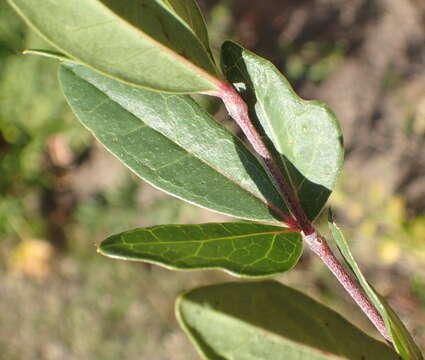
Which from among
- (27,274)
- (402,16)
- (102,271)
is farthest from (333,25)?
(27,274)

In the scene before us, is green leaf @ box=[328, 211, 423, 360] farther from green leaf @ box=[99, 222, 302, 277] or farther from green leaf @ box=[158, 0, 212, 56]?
green leaf @ box=[158, 0, 212, 56]

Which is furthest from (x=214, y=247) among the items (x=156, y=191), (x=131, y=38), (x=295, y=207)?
(x=156, y=191)

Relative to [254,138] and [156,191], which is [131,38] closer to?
[254,138]

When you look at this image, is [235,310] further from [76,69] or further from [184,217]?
[184,217]

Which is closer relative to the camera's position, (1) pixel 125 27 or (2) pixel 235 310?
(1) pixel 125 27

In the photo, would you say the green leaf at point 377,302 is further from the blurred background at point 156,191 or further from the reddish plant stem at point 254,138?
the blurred background at point 156,191

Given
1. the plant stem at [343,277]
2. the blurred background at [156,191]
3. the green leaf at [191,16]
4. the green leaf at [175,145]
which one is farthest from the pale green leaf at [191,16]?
the blurred background at [156,191]
